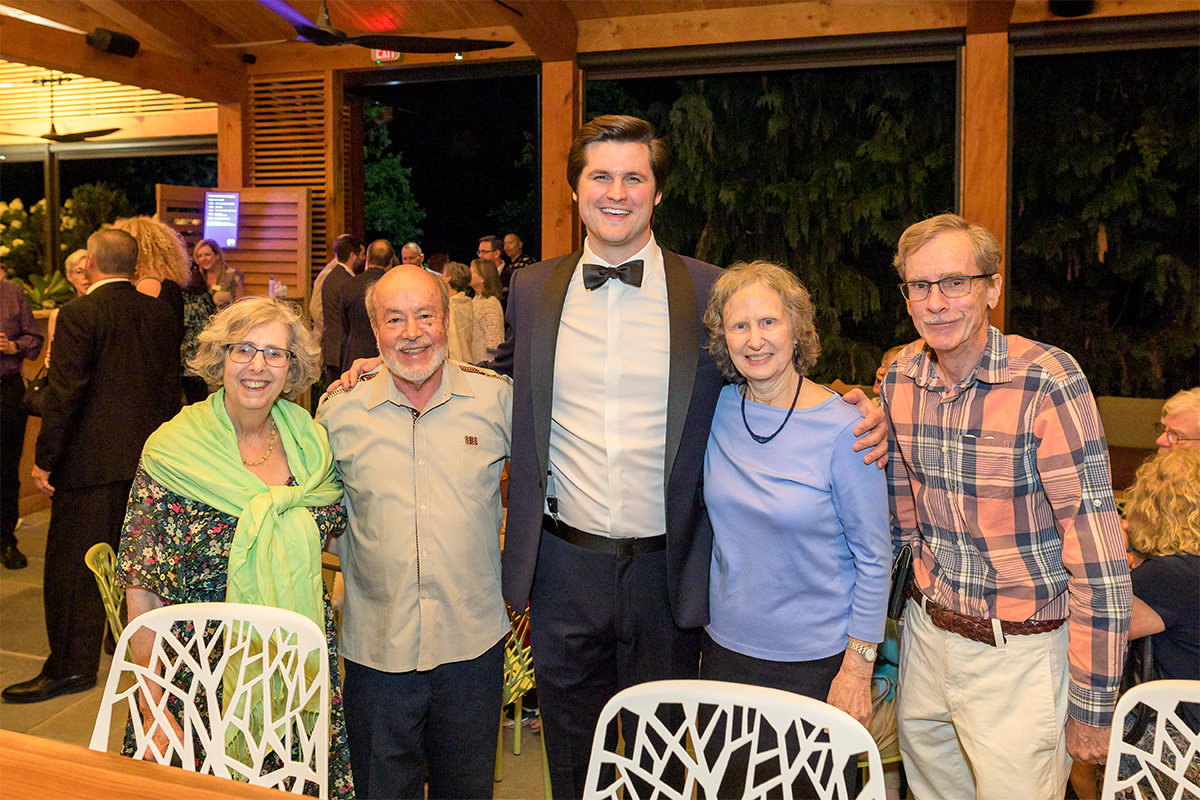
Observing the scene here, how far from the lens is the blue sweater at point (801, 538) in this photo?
194 cm

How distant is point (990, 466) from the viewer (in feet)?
6.34

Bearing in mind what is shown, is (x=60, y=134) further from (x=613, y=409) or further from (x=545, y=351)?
(x=613, y=409)

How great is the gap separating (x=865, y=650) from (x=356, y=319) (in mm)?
5945

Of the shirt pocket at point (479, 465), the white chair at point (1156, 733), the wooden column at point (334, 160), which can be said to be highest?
the wooden column at point (334, 160)

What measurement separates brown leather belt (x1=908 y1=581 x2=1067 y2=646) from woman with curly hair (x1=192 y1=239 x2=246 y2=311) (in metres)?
6.77

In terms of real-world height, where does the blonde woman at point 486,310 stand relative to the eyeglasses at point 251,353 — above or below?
above

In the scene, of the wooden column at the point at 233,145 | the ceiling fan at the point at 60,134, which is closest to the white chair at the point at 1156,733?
the wooden column at the point at 233,145

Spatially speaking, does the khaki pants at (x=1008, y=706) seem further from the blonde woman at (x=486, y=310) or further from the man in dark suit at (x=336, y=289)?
the man in dark suit at (x=336, y=289)

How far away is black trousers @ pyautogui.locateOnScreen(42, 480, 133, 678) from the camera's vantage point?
388 cm

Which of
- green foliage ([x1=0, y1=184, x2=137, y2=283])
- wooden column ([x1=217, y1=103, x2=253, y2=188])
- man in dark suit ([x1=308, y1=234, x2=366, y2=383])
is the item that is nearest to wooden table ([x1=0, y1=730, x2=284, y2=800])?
man in dark suit ([x1=308, y1=234, x2=366, y2=383])

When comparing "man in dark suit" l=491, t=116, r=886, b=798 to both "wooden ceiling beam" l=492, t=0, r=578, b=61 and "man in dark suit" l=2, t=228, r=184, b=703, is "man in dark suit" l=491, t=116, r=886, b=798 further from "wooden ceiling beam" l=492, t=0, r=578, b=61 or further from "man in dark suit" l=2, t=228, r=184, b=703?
"wooden ceiling beam" l=492, t=0, r=578, b=61

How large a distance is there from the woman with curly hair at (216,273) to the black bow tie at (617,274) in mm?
6034

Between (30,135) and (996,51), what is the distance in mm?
11020

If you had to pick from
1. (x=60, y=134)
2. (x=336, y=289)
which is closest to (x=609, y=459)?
(x=336, y=289)
